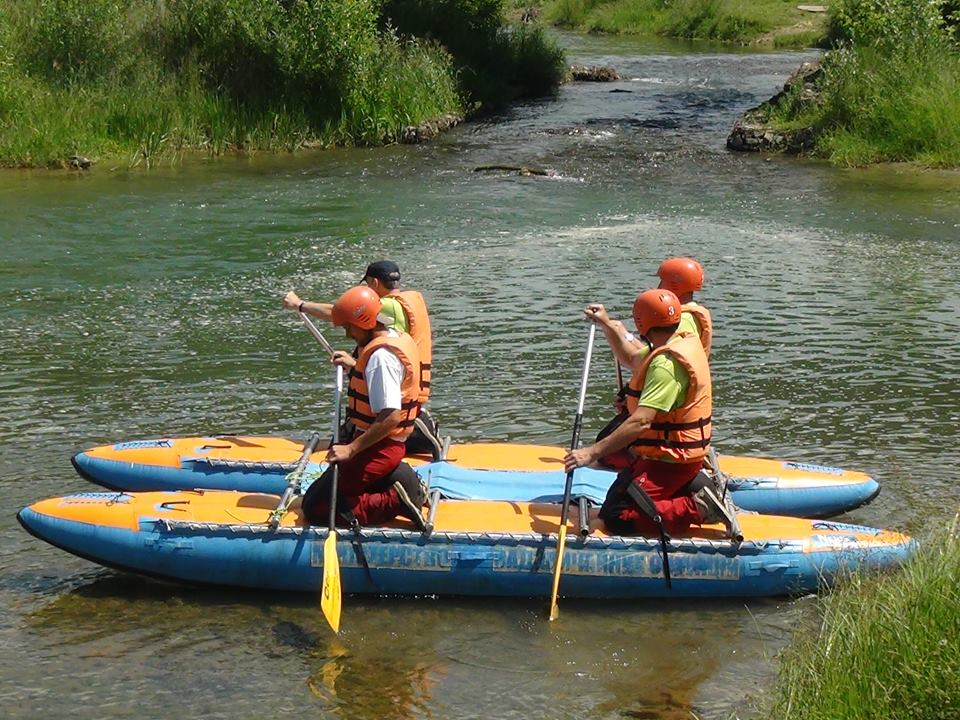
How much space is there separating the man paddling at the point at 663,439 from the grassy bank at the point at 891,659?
1440 mm

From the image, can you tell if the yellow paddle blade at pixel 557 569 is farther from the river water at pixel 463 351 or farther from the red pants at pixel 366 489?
the red pants at pixel 366 489

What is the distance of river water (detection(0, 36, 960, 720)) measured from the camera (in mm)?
6883

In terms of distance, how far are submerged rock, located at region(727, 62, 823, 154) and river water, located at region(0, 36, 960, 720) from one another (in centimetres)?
57

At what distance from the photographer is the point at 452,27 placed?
92.1 ft

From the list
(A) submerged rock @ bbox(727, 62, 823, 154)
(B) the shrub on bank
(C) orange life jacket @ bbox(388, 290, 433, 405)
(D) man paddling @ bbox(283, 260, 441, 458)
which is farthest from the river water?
(B) the shrub on bank

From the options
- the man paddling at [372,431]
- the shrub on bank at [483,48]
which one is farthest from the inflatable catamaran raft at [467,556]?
the shrub on bank at [483,48]

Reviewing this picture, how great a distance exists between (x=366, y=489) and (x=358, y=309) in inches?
40.0

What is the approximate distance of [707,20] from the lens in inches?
1748

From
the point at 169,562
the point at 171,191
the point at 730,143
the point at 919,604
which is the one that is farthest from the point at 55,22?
the point at 919,604

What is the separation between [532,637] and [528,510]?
0.85 meters

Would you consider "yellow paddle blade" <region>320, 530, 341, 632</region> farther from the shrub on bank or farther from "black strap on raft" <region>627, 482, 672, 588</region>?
the shrub on bank

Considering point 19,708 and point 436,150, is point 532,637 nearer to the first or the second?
point 19,708

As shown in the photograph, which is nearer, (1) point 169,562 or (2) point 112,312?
(1) point 169,562

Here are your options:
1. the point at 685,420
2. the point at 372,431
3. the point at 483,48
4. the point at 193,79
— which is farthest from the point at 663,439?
the point at 483,48
